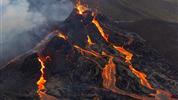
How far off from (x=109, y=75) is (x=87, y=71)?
2.65m

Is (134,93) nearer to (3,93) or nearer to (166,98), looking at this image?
(166,98)

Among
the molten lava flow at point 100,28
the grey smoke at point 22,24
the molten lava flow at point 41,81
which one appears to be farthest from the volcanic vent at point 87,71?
the grey smoke at point 22,24

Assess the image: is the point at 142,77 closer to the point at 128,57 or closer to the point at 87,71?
the point at 128,57

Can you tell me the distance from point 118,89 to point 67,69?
656 cm

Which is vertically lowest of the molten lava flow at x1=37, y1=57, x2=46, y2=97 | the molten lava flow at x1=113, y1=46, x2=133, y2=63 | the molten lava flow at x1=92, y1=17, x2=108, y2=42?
the molten lava flow at x1=37, y1=57, x2=46, y2=97

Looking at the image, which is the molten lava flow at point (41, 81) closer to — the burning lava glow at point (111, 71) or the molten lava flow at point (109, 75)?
the burning lava glow at point (111, 71)

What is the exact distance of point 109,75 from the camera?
47094 millimetres

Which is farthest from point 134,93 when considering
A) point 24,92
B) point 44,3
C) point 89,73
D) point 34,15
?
point 44,3

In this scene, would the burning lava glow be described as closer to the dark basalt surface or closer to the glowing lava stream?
the glowing lava stream

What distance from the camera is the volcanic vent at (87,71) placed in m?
43.4

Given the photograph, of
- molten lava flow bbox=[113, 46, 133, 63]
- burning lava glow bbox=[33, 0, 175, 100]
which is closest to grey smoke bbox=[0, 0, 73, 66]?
burning lava glow bbox=[33, 0, 175, 100]

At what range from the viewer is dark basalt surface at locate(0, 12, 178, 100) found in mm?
43125

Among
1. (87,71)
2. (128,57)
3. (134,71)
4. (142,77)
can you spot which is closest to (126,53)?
(128,57)

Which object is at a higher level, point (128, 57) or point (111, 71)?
point (128, 57)
